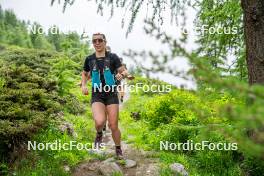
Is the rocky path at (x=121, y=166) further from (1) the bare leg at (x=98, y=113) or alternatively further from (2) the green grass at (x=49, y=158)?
(1) the bare leg at (x=98, y=113)

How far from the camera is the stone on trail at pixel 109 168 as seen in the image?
26.8 ft

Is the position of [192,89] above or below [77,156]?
above

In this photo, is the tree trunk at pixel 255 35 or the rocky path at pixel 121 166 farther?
the rocky path at pixel 121 166

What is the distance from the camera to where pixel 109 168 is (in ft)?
27.2

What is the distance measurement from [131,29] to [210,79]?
11.7 ft

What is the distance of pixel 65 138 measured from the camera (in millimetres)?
10055

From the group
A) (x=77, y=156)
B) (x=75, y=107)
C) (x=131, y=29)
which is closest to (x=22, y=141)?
(x=77, y=156)

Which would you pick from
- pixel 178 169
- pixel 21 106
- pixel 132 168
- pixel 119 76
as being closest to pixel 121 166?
pixel 132 168

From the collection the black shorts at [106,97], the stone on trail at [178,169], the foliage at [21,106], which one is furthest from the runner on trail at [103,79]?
the stone on trail at [178,169]

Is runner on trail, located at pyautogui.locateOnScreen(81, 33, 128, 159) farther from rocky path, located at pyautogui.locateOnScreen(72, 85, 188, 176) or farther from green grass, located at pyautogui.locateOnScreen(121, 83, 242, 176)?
green grass, located at pyautogui.locateOnScreen(121, 83, 242, 176)

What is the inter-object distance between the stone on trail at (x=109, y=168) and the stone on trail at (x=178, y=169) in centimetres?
97

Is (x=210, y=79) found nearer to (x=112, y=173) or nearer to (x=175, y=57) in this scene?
(x=175, y=57)

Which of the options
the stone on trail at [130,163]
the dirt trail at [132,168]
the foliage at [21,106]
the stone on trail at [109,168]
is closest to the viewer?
the foliage at [21,106]

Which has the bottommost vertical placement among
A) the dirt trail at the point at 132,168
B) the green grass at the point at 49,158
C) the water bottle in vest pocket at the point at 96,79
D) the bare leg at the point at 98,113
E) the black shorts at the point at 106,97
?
the dirt trail at the point at 132,168
